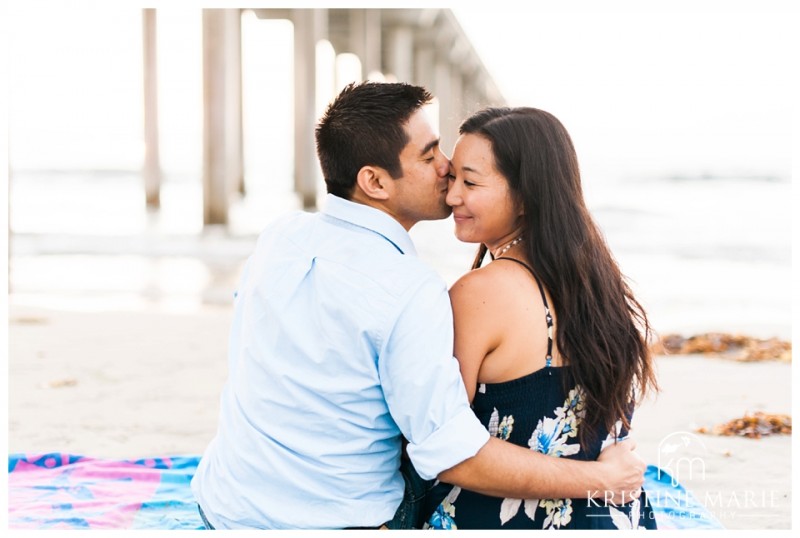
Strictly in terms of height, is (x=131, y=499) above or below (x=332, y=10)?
below

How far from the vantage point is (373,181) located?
7.35 feet

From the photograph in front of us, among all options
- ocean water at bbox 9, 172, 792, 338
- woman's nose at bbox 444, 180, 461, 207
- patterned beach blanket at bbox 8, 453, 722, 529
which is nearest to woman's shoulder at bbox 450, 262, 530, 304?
woman's nose at bbox 444, 180, 461, 207

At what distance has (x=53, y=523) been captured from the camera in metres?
→ 3.11

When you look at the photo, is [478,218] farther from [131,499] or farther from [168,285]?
[168,285]

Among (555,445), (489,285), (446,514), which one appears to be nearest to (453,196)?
(489,285)

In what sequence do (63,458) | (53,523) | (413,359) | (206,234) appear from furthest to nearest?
(206,234), (63,458), (53,523), (413,359)

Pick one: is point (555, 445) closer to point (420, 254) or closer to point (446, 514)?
point (446, 514)

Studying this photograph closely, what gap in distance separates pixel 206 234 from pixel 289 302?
42.4ft

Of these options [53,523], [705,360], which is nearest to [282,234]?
[53,523]

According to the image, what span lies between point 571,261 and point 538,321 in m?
0.18

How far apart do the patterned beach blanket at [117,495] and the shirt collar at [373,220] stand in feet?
4.88

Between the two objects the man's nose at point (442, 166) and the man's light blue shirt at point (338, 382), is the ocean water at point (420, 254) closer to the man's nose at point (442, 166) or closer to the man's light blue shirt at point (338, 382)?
the man's nose at point (442, 166)

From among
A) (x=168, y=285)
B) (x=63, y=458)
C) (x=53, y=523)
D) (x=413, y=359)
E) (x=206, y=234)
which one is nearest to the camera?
(x=413, y=359)

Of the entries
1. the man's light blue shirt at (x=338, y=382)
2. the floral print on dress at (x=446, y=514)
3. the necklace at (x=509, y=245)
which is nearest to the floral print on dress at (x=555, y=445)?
the floral print on dress at (x=446, y=514)
